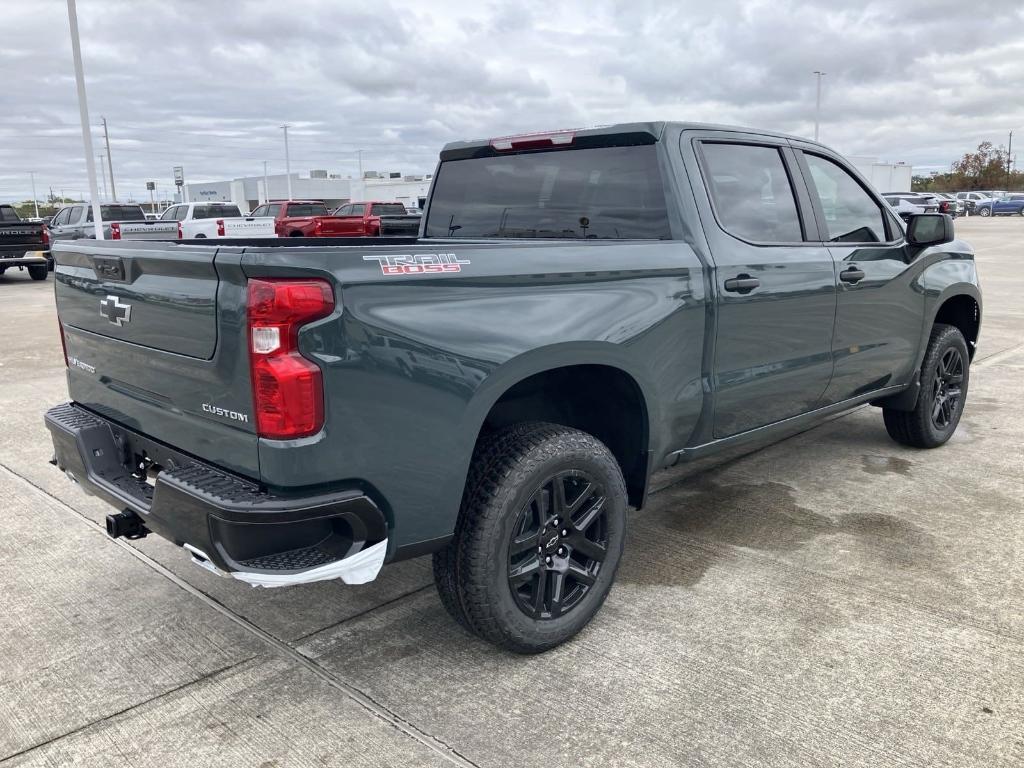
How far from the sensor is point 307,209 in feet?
89.8

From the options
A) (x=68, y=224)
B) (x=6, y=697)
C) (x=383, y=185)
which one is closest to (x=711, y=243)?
(x=6, y=697)

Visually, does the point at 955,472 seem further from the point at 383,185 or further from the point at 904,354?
the point at 383,185

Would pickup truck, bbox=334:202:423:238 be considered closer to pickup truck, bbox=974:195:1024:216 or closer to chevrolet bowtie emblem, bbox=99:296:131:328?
chevrolet bowtie emblem, bbox=99:296:131:328

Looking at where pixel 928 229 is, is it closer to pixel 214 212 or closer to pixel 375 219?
pixel 375 219

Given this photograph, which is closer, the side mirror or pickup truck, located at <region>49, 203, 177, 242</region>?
the side mirror

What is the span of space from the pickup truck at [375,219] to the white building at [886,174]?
43447 millimetres

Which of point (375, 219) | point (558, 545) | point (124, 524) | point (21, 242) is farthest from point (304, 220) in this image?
point (558, 545)

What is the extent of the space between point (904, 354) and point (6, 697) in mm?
4505

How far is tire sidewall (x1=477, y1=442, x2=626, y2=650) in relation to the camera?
2.82 m

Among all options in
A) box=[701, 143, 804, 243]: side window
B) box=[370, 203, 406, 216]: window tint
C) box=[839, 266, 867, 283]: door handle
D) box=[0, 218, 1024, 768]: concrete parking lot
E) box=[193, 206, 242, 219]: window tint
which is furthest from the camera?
box=[193, 206, 242, 219]: window tint

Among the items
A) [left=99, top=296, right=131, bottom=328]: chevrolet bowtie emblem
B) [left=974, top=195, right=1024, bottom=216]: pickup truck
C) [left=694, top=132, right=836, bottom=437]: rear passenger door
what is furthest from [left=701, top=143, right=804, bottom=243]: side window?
[left=974, top=195, right=1024, bottom=216]: pickup truck

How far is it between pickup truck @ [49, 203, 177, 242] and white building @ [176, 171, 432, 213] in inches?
1640

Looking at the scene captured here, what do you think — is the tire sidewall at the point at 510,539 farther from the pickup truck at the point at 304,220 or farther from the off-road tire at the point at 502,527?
the pickup truck at the point at 304,220

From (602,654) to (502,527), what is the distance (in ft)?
2.21
